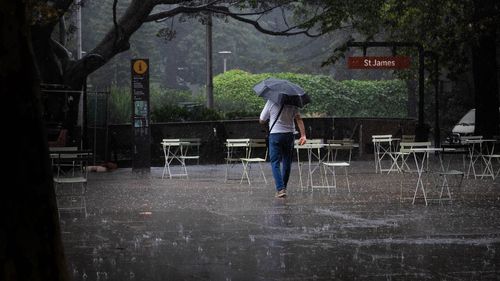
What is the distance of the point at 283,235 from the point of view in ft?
34.2

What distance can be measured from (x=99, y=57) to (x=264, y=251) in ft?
60.6

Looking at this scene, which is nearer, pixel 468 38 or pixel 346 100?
pixel 468 38

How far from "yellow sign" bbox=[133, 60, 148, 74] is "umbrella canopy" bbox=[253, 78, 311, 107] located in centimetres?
843

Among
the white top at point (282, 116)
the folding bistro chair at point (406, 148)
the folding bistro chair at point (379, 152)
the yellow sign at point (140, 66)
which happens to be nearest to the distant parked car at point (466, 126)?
the folding bistro chair at point (379, 152)

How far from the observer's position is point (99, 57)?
1054 inches

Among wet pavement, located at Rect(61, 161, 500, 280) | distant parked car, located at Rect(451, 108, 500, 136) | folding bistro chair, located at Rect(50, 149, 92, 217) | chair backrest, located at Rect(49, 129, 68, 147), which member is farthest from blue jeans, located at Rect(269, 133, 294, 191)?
distant parked car, located at Rect(451, 108, 500, 136)

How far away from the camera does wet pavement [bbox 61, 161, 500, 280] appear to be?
813 cm

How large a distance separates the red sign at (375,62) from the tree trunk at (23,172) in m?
19.5

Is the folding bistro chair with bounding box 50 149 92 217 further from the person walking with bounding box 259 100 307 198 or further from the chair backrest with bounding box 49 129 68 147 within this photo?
the chair backrest with bounding box 49 129 68 147

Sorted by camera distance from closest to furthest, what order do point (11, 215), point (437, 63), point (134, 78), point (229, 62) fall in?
point (11, 215) < point (134, 78) < point (437, 63) < point (229, 62)

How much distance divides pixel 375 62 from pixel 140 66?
243 inches

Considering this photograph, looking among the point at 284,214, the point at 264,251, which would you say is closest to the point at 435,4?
the point at 284,214

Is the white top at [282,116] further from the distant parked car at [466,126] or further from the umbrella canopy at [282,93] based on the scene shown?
the distant parked car at [466,126]

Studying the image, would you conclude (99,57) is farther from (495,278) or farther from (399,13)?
(495,278)
